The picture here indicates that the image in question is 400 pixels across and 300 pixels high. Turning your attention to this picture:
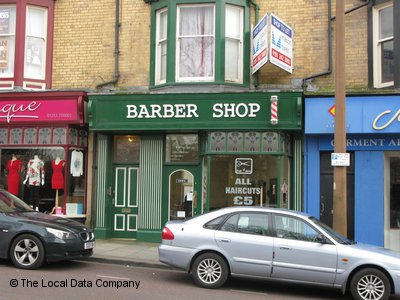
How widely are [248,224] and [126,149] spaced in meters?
6.51

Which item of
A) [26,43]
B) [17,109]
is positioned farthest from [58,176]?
[26,43]

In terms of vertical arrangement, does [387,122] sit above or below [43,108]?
below

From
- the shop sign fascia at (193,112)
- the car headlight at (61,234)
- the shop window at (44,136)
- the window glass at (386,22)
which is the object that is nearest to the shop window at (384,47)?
the window glass at (386,22)

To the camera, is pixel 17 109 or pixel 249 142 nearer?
pixel 249 142

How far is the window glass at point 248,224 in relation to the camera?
7.97m

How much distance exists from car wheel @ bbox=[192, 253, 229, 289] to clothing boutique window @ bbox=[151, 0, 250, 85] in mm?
5961

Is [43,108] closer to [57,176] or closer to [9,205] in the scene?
[57,176]

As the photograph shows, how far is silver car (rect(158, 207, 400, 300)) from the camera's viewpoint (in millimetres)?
7320

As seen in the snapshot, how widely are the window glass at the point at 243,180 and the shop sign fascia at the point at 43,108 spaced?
393cm

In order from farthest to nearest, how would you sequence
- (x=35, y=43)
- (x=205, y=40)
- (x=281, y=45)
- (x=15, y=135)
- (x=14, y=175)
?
(x=35, y=43) → (x=14, y=175) → (x=15, y=135) → (x=205, y=40) → (x=281, y=45)

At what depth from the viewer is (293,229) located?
25.8ft

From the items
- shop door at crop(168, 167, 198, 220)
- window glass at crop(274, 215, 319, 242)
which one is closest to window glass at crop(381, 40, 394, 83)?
shop door at crop(168, 167, 198, 220)

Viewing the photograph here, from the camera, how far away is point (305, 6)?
12758 mm

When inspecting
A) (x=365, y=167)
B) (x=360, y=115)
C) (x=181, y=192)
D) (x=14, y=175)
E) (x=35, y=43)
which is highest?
(x=35, y=43)
